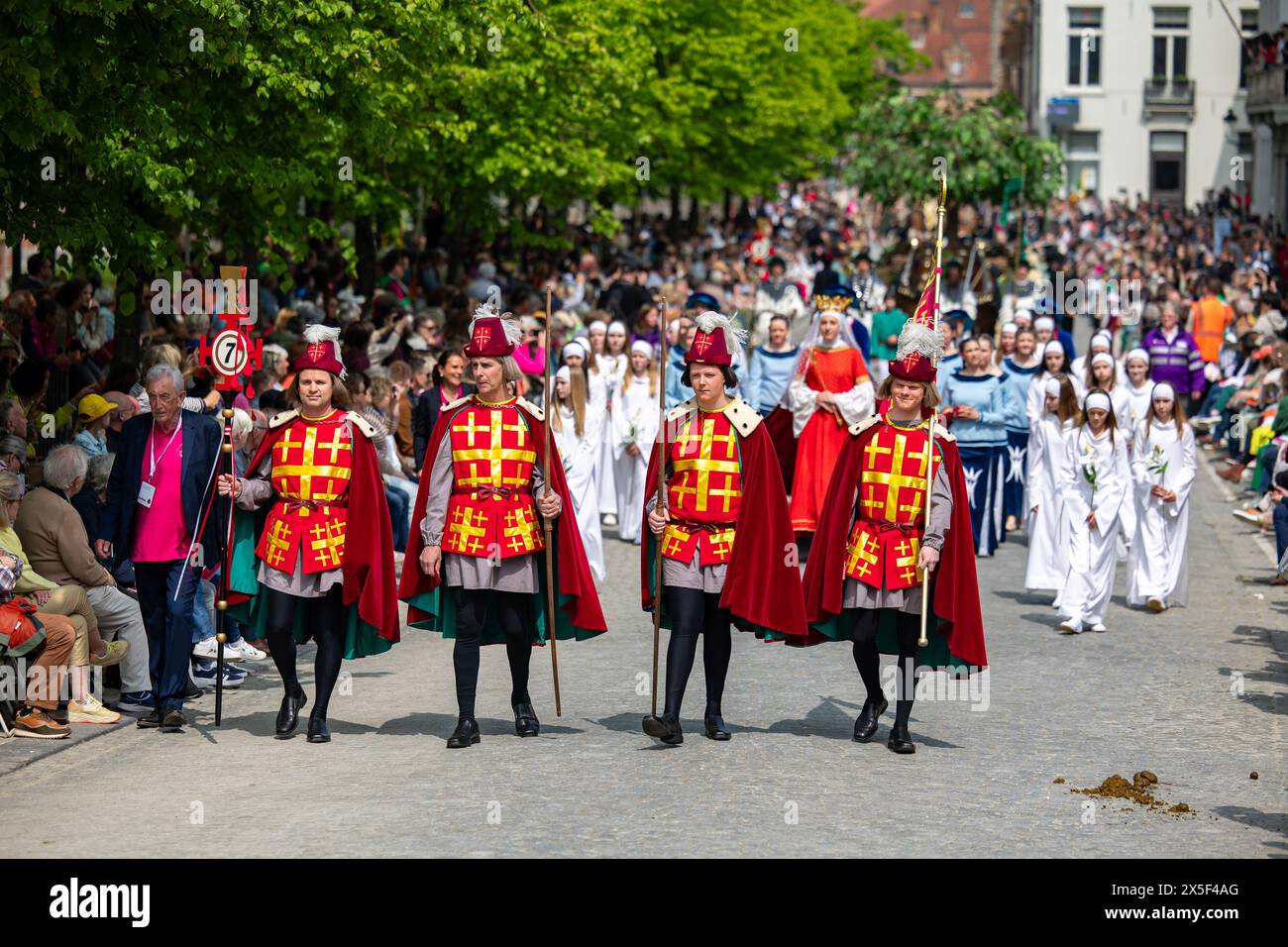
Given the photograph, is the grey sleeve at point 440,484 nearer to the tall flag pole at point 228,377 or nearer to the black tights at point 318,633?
the black tights at point 318,633

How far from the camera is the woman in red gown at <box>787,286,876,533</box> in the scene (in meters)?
16.0

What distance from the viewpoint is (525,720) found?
10.5 meters

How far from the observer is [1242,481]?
76.8 ft

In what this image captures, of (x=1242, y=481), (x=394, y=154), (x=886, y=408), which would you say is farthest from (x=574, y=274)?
(x=886, y=408)

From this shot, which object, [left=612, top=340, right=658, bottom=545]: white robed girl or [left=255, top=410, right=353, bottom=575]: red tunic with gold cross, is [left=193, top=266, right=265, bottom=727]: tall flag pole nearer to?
[left=255, top=410, right=353, bottom=575]: red tunic with gold cross

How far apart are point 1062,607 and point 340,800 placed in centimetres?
694

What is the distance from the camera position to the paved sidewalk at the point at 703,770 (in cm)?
841

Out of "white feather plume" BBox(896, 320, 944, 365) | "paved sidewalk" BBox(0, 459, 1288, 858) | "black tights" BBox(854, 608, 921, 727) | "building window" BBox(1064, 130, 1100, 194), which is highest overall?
"building window" BBox(1064, 130, 1100, 194)

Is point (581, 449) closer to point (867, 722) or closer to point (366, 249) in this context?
point (867, 722)

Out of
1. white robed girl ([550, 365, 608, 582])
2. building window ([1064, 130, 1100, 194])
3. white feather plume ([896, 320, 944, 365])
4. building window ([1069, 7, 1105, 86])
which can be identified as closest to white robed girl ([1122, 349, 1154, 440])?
white robed girl ([550, 365, 608, 582])

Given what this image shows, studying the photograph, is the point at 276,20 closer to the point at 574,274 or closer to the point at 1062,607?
the point at 1062,607

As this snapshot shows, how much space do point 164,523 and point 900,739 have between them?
3.61 meters

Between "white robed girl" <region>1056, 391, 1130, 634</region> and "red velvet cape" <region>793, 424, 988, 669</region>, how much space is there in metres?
4.24

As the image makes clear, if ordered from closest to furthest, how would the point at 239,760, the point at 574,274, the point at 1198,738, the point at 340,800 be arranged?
the point at 340,800, the point at 239,760, the point at 1198,738, the point at 574,274
